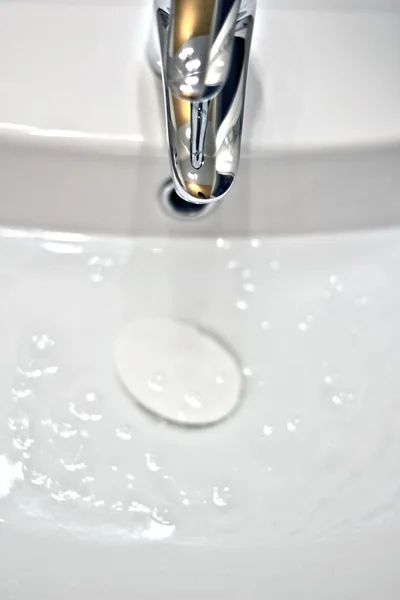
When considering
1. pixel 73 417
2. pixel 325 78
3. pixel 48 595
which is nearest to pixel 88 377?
pixel 73 417

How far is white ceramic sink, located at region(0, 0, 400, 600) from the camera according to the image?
411 millimetres

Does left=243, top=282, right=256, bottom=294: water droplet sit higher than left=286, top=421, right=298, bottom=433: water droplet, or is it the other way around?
left=243, top=282, right=256, bottom=294: water droplet

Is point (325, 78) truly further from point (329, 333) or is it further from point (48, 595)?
point (48, 595)

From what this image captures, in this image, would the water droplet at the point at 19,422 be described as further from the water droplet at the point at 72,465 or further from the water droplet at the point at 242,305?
the water droplet at the point at 242,305

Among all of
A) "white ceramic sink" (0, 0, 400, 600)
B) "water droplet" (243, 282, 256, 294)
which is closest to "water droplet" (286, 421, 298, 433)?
"white ceramic sink" (0, 0, 400, 600)

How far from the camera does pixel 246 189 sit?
514mm

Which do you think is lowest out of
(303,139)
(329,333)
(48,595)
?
(48,595)

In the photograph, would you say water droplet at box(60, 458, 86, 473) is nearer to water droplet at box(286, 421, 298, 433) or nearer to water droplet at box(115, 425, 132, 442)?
water droplet at box(115, 425, 132, 442)

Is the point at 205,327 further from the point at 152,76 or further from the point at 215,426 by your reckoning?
the point at 152,76

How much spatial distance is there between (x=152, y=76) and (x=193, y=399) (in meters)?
0.22

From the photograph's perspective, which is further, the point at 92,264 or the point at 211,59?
the point at 92,264

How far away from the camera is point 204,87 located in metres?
0.34

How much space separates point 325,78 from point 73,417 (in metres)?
0.29

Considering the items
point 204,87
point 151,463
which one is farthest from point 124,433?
point 204,87
